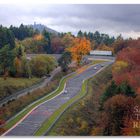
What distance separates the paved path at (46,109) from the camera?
1877cm

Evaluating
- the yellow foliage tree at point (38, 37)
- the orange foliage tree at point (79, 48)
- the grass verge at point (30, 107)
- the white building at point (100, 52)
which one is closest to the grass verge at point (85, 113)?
the white building at point (100, 52)

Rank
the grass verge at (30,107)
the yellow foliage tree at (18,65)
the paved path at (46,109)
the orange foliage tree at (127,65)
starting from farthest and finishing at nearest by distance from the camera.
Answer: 1. the yellow foliage tree at (18,65)
2. the orange foliage tree at (127,65)
3. the grass verge at (30,107)
4. the paved path at (46,109)

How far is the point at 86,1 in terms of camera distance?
59.2 ft

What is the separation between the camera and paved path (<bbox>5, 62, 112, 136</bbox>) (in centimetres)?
1877

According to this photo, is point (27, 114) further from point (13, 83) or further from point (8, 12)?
point (8, 12)

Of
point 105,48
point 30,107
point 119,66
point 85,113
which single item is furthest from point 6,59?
point 119,66

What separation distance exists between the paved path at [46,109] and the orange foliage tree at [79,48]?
2.82 ft

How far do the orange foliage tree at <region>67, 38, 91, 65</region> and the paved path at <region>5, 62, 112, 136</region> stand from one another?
33.8 inches

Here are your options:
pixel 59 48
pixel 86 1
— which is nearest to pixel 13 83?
pixel 59 48

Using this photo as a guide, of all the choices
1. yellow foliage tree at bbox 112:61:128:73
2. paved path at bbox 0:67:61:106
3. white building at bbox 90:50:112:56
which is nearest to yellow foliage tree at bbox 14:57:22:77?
paved path at bbox 0:67:61:106

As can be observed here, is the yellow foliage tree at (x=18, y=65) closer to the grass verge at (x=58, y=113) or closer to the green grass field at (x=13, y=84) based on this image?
the green grass field at (x=13, y=84)

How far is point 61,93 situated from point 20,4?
18.4 feet

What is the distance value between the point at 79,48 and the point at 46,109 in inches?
115

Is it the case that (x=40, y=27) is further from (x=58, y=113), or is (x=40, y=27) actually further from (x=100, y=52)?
(x=58, y=113)
